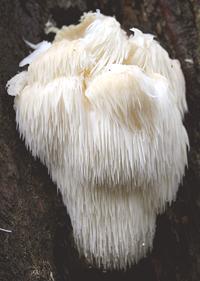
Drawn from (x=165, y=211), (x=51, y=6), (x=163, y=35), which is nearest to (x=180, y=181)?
(x=165, y=211)

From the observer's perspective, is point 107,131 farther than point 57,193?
No

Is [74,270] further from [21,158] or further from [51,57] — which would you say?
[51,57]

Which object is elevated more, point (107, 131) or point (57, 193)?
point (107, 131)
